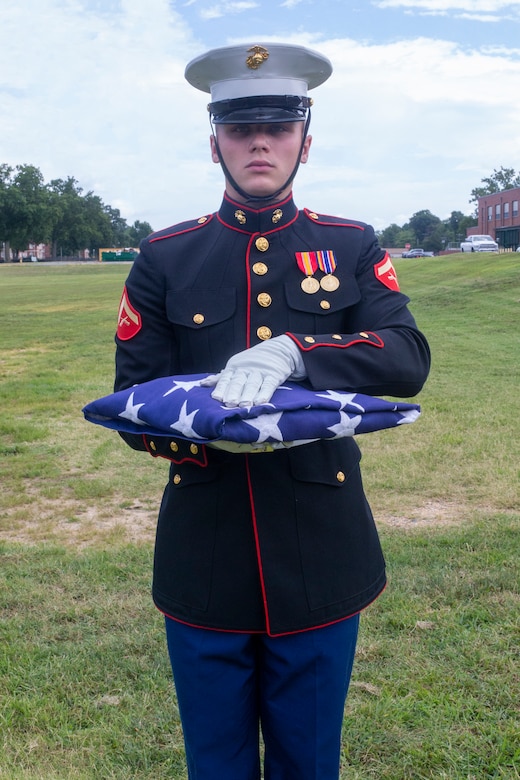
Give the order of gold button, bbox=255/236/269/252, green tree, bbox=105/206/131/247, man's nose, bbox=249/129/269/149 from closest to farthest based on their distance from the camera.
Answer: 1. man's nose, bbox=249/129/269/149
2. gold button, bbox=255/236/269/252
3. green tree, bbox=105/206/131/247

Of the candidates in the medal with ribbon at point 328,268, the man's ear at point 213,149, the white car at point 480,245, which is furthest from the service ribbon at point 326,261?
the white car at point 480,245

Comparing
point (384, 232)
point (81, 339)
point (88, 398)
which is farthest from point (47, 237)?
point (88, 398)

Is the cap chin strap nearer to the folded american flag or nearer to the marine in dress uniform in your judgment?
the marine in dress uniform

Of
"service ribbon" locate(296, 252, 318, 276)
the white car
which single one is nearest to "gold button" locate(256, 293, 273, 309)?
"service ribbon" locate(296, 252, 318, 276)

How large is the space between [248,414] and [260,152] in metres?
0.69

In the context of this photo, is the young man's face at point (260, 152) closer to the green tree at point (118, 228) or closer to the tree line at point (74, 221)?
the tree line at point (74, 221)

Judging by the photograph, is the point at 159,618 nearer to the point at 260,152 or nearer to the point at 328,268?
the point at 328,268

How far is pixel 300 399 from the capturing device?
1.69 metres

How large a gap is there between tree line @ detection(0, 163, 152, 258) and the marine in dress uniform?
83010mm

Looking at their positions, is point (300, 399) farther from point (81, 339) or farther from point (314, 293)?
point (81, 339)

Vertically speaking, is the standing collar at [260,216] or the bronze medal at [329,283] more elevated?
the standing collar at [260,216]

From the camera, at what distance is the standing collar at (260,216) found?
6.73 ft

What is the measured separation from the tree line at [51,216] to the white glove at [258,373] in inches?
3282

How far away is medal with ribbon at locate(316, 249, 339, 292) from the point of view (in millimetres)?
2002
